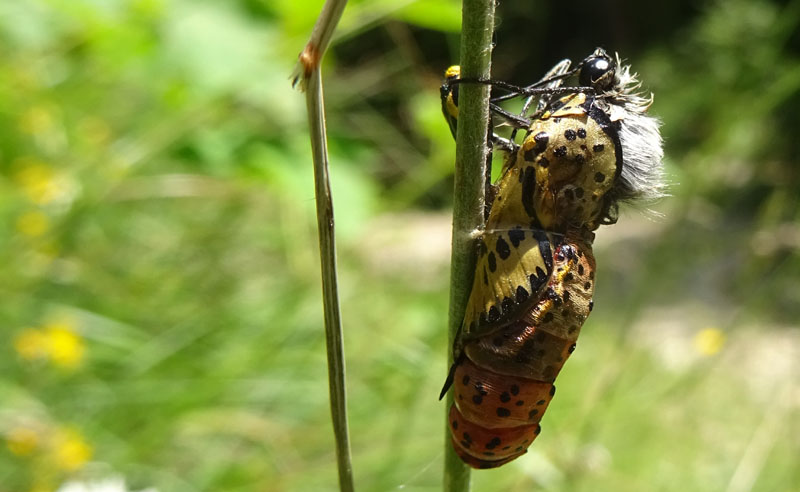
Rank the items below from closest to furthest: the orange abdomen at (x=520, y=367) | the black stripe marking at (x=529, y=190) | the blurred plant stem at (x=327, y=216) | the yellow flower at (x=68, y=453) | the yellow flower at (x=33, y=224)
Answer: the blurred plant stem at (x=327, y=216)
the orange abdomen at (x=520, y=367)
the black stripe marking at (x=529, y=190)
the yellow flower at (x=68, y=453)
the yellow flower at (x=33, y=224)

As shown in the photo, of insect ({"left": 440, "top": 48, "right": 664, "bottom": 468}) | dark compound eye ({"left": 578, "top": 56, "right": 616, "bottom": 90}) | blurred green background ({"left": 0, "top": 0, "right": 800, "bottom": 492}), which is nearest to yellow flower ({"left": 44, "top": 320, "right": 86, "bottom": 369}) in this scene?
blurred green background ({"left": 0, "top": 0, "right": 800, "bottom": 492})

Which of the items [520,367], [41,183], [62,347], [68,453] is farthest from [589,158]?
[41,183]

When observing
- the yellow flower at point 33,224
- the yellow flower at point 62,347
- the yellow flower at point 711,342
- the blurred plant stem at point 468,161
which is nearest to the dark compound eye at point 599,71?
the blurred plant stem at point 468,161

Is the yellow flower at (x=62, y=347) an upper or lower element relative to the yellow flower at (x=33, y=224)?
lower

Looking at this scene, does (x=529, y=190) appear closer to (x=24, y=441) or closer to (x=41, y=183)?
(x=24, y=441)

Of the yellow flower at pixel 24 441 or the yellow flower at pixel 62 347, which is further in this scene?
the yellow flower at pixel 62 347

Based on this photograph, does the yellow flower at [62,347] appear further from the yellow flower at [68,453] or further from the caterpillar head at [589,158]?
the caterpillar head at [589,158]
